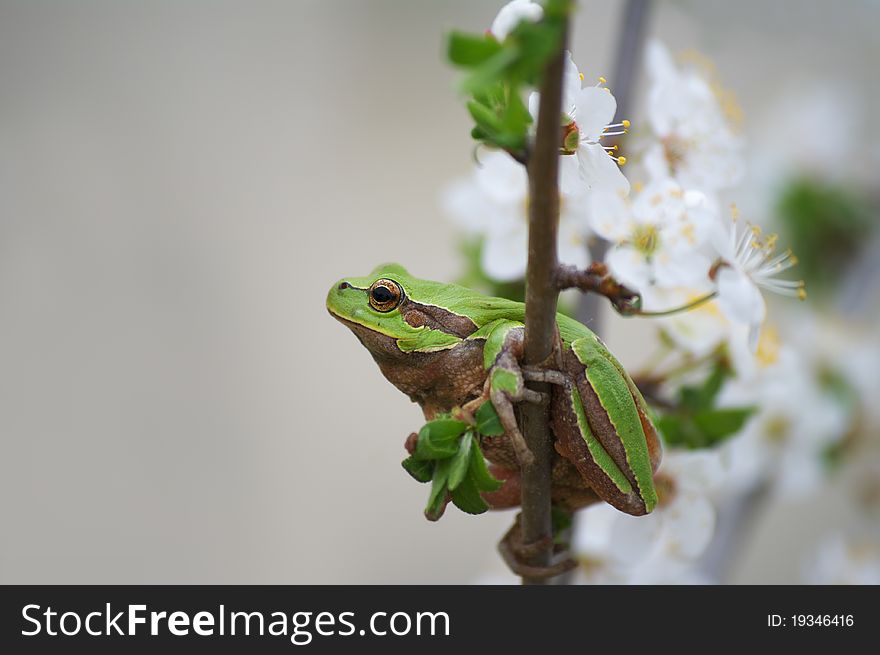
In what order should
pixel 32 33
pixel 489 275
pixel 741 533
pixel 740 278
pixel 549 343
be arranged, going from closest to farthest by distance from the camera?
pixel 549 343, pixel 740 278, pixel 489 275, pixel 741 533, pixel 32 33

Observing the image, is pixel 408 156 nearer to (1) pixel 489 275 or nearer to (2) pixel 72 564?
→ (2) pixel 72 564

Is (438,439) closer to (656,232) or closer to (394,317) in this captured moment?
(394,317)

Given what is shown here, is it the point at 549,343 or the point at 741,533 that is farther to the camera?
the point at 741,533

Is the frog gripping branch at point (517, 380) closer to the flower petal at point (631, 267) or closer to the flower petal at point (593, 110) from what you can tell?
the flower petal at point (593, 110)

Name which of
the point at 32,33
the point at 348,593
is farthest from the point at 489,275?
the point at 32,33

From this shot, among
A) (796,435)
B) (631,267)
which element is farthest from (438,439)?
(796,435)
